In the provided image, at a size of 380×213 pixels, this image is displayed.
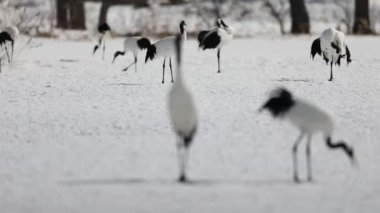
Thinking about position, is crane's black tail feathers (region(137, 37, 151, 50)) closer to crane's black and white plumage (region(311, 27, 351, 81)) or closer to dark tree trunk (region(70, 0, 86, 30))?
crane's black and white plumage (region(311, 27, 351, 81))

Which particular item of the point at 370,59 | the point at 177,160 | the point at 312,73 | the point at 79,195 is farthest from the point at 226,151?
the point at 370,59

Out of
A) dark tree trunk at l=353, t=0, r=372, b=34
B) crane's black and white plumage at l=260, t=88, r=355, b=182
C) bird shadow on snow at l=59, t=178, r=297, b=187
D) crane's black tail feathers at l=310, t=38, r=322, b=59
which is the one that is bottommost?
bird shadow on snow at l=59, t=178, r=297, b=187

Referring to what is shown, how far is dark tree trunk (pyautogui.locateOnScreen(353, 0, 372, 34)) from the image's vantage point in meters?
27.5

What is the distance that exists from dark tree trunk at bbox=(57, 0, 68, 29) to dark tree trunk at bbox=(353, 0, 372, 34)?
12918 mm

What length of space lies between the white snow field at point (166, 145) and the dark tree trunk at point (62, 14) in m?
17.8

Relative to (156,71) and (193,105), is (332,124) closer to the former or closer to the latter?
(193,105)

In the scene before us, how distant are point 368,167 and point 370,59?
1095 cm

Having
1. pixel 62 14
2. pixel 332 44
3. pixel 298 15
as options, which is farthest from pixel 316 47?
pixel 62 14

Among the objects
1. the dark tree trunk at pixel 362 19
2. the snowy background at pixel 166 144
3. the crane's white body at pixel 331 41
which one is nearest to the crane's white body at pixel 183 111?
the snowy background at pixel 166 144

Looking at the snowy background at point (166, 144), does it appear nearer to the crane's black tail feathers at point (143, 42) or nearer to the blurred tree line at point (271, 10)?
the crane's black tail feathers at point (143, 42)

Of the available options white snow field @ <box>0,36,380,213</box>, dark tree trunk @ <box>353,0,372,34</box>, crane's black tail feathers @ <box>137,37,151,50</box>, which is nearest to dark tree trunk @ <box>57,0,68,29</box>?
dark tree trunk @ <box>353,0,372,34</box>

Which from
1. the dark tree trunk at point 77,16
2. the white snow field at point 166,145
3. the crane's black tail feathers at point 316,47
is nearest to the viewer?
the white snow field at point 166,145

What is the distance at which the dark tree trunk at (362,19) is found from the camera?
27.5 meters

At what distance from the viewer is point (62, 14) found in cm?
3281
